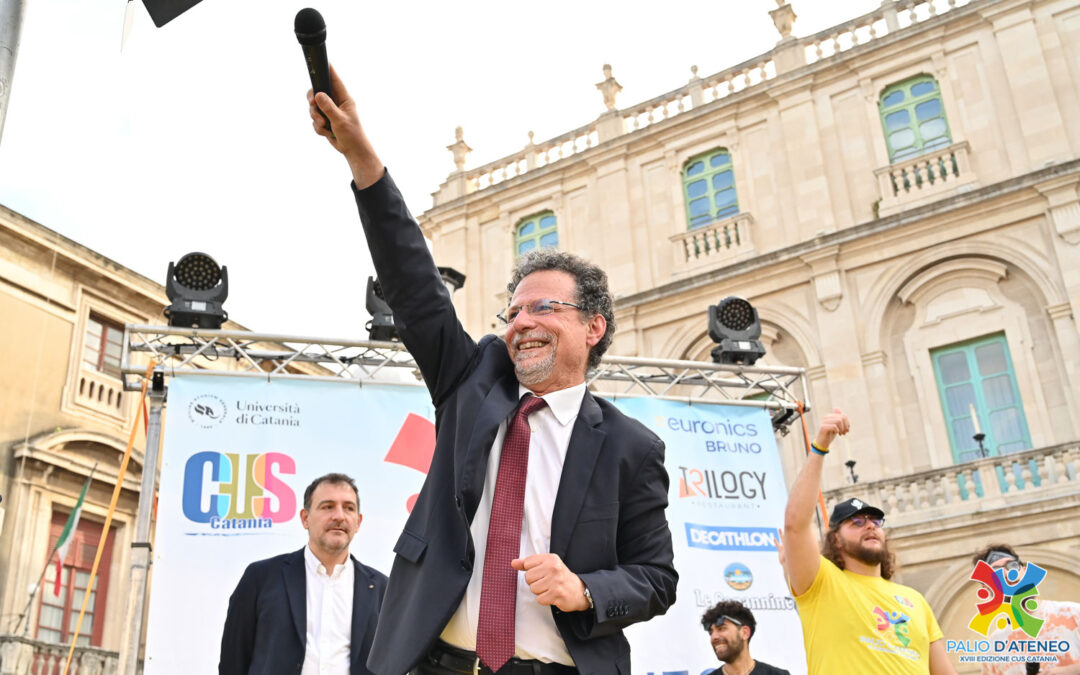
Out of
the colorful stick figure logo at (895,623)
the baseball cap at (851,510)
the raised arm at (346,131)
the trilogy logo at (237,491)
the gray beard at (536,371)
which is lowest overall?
the colorful stick figure logo at (895,623)

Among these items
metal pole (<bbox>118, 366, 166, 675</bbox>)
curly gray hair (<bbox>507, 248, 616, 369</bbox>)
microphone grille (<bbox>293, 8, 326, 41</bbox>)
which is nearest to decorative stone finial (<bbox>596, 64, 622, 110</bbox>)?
metal pole (<bbox>118, 366, 166, 675</bbox>)

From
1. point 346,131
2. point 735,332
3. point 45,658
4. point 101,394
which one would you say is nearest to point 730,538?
point 735,332

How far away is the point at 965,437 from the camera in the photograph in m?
14.4

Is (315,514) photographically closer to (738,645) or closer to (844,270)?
(738,645)

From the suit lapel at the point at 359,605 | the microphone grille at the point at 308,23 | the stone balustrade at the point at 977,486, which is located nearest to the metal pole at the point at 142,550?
the suit lapel at the point at 359,605

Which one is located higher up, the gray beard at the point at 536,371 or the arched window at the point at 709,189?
the arched window at the point at 709,189

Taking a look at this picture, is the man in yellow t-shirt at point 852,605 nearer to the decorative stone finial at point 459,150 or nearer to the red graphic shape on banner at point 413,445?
the red graphic shape on banner at point 413,445

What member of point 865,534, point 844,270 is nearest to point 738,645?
point 865,534

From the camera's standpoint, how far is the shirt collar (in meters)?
2.08

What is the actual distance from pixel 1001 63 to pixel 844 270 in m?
4.42

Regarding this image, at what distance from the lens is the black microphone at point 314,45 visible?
1705 millimetres

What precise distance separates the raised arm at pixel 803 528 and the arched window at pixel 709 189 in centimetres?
1427

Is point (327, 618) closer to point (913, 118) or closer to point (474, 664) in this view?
point (474, 664)

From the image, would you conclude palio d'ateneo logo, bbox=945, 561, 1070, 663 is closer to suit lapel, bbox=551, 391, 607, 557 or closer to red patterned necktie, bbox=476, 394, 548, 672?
suit lapel, bbox=551, 391, 607, 557
